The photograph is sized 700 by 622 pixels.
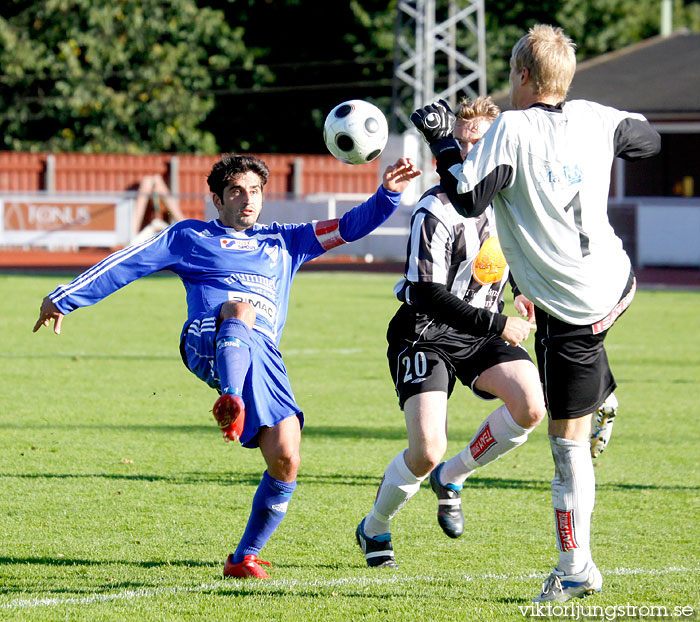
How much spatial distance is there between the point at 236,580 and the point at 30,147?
3555cm

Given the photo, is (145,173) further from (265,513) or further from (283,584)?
(283,584)

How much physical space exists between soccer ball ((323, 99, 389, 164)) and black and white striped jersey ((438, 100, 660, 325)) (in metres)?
1.42

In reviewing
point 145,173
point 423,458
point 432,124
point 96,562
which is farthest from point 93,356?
point 145,173

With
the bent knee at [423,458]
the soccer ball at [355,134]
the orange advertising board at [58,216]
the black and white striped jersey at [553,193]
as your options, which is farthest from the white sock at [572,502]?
the orange advertising board at [58,216]

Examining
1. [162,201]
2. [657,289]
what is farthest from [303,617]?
[162,201]

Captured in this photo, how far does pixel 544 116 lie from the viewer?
4.17 m

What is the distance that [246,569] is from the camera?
476 cm

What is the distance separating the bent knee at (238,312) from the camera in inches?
192

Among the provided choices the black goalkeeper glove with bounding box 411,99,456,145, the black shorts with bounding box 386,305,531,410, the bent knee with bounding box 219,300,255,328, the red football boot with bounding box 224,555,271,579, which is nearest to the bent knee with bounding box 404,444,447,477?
the black shorts with bounding box 386,305,531,410

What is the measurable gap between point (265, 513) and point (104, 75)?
116 ft

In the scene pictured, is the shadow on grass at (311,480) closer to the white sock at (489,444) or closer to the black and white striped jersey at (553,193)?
the white sock at (489,444)

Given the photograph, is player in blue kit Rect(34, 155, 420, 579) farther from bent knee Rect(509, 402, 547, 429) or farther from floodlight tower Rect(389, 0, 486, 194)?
floodlight tower Rect(389, 0, 486, 194)

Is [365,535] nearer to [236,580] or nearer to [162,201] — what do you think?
[236,580]

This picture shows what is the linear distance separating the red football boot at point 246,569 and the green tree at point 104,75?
1350 inches
